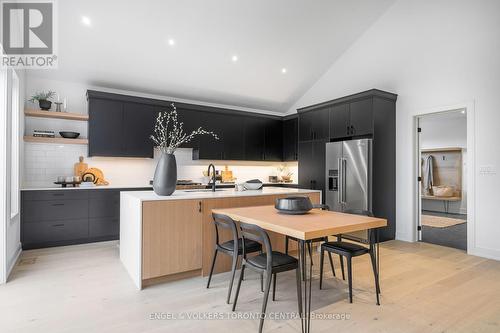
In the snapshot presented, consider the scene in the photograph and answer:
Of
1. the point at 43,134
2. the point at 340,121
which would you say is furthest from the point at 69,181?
Answer: the point at 340,121

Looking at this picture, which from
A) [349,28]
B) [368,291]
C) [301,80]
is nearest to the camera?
[368,291]

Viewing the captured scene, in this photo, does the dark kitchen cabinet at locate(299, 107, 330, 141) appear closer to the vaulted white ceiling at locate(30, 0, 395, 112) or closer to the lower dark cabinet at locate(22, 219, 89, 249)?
the vaulted white ceiling at locate(30, 0, 395, 112)

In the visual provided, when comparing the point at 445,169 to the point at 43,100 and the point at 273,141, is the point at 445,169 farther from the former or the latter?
the point at 43,100

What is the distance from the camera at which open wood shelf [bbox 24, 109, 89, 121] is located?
451 cm

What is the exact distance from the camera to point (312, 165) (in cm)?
584

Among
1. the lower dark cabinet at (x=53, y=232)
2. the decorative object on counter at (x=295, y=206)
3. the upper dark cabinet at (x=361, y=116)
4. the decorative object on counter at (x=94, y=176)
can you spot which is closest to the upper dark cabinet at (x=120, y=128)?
the decorative object on counter at (x=94, y=176)

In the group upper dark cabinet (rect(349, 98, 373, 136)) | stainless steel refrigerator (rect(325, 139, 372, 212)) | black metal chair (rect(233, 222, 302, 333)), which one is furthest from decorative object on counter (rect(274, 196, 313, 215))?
upper dark cabinet (rect(349, 98, 373, 136))

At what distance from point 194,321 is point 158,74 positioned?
433 cm

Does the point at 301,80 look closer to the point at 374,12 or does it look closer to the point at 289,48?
the point at 289,48

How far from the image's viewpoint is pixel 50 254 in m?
3.97

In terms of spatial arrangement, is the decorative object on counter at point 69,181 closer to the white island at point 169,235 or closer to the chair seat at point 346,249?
the white island at point 169,235

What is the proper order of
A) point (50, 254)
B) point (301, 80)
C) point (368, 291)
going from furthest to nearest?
point (301, 80)
point (50, 254)
point (368, 291)

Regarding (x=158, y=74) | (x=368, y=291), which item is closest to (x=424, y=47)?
(x=368, y=291)

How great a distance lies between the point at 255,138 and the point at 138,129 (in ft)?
8.30
